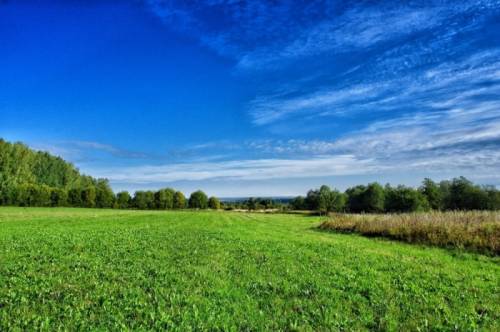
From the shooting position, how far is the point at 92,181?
570ft

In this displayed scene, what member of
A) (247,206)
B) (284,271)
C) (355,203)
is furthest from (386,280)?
(247,206)

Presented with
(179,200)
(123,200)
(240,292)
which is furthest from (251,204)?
(240,292)

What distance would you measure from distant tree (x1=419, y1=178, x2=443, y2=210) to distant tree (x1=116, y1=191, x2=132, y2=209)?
112 metres

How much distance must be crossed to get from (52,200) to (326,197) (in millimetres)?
101613

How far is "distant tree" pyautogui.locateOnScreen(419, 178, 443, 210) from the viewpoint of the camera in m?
99.7

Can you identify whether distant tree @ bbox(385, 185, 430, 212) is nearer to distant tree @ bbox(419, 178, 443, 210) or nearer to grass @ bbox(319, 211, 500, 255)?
distant tree @ bbox(419, 178, 443, 210)

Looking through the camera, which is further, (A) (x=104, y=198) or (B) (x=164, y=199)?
(B) (x=164, y=199)

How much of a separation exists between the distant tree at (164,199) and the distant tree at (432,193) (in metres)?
99.2

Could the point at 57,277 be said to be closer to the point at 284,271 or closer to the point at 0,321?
the point at 0,321

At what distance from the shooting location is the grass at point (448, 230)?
18967 millimetres

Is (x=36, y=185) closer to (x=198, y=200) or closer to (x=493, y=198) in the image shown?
(x=198, y=200)

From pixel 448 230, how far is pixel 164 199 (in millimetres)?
133405

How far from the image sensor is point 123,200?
137625mm

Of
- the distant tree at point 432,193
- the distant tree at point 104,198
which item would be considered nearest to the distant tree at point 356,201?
the distant tree at point 432,193
